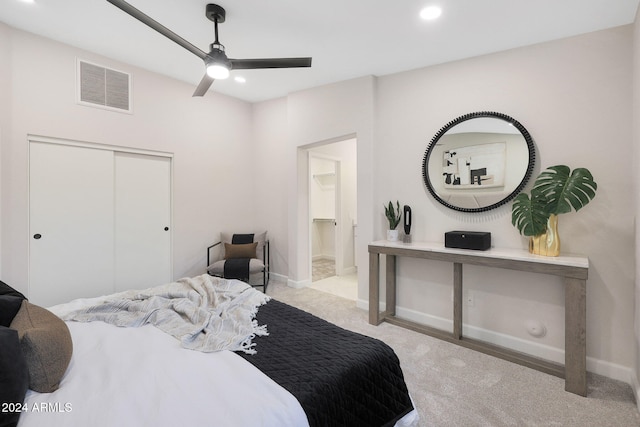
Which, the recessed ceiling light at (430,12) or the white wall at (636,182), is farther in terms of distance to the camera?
the recessed ceiling light at (430,12)

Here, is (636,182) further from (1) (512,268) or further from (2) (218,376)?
(2) (218,376)

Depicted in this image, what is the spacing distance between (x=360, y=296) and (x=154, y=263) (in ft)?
8.36

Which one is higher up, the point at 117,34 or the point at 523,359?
the point at 117,34

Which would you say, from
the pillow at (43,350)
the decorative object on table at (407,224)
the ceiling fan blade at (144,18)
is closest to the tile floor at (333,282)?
the decorative object on table at (407,224)

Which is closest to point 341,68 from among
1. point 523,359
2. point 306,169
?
point 306,169

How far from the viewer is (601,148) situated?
7.09ft

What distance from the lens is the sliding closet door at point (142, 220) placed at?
3.34 meters

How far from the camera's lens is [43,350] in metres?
1.07

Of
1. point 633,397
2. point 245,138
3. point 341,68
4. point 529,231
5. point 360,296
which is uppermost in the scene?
point 341,68

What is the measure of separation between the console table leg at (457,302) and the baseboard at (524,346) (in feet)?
0.65

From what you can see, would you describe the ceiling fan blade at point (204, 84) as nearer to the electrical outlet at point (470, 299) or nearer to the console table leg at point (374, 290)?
the console table leg at point (374, 290)

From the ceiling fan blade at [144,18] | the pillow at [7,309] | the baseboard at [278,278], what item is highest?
the ceiling fan blade at [144,18]

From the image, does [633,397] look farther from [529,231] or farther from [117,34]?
[117,34]

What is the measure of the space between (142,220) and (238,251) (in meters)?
1.20
